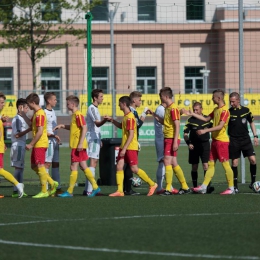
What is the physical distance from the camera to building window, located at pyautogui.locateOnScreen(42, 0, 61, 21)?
127ft

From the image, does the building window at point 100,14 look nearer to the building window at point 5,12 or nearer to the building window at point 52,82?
the building window at point 52,82

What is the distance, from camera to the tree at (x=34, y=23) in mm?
38094

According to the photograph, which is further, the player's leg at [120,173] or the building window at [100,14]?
the building window at [100,14]

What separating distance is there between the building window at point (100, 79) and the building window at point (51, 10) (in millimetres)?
2814

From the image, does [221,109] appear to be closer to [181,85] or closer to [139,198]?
[139,198]

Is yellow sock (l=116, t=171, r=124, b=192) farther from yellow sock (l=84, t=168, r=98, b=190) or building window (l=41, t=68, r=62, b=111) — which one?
building window (l=41, t=68, r=62, b=111)

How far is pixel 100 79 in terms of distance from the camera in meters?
37.8

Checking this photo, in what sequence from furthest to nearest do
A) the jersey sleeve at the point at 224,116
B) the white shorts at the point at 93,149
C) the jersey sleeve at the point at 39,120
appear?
the white shorts at the point at 93,149
the jersey sleeve at the point at 224,116
the jersey sleeve at the point at 39,120

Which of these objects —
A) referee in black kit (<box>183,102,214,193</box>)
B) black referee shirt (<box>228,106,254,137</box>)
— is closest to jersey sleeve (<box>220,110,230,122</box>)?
black referee shirt (<box>228,106,254,137</box>)

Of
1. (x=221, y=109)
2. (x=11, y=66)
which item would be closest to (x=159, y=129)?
(x=221, y=109)

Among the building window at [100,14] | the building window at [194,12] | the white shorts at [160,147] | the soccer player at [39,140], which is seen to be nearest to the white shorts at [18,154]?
the soccer player at [39,140]

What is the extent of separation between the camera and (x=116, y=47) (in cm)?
4481

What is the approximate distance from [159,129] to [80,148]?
71.4 inches

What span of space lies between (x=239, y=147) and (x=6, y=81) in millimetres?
24712
